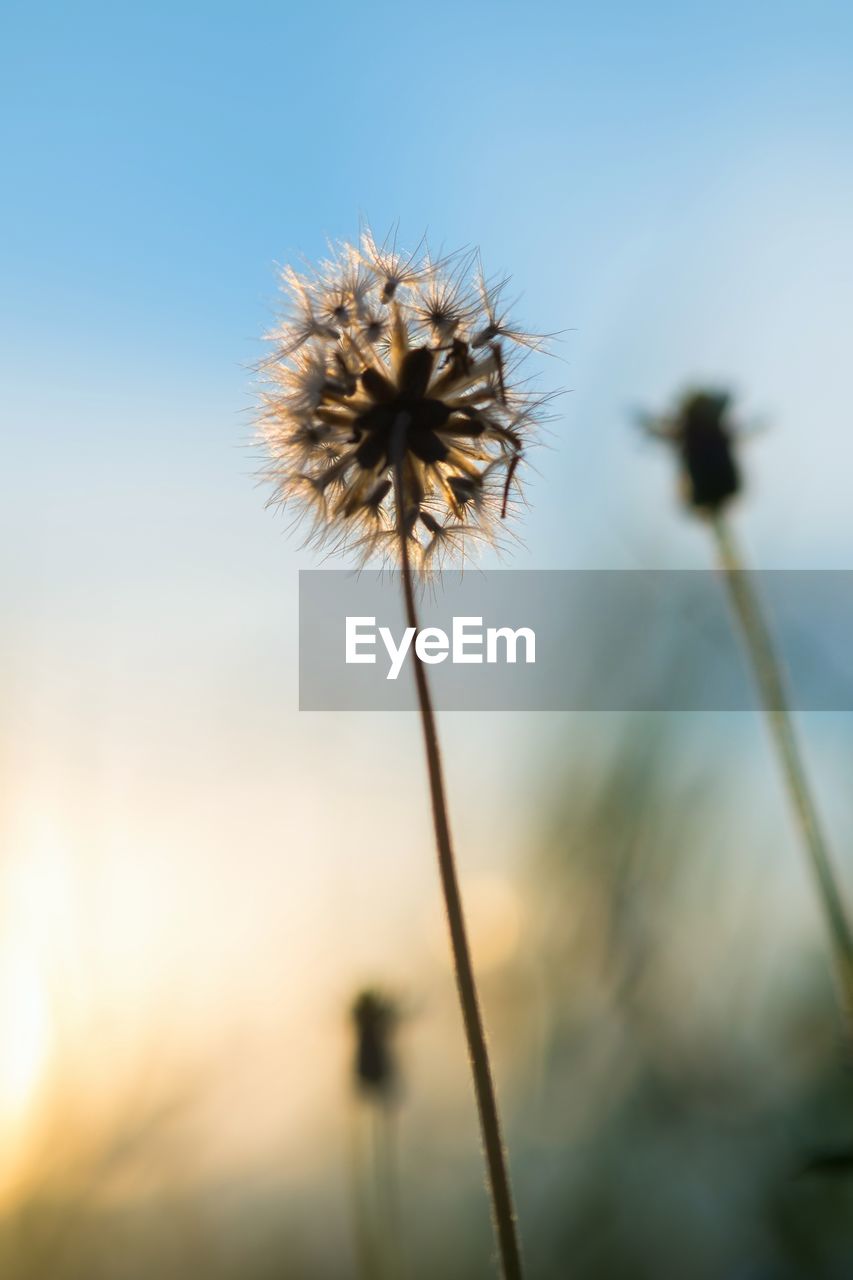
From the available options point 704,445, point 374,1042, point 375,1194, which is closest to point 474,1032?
point 704,445

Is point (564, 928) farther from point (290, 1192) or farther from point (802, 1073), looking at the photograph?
point (290, 1192)

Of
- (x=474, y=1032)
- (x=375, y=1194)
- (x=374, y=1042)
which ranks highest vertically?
(x=374, y=1042)

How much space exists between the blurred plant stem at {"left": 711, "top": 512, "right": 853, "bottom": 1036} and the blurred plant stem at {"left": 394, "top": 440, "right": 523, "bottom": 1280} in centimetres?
86

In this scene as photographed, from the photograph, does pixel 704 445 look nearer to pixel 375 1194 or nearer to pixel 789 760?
pixel 789 760

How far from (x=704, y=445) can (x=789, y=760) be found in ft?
5.44

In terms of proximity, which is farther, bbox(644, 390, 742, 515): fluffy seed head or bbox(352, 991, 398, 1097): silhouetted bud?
bbox(352, 991, 398, 1097): silhouetted bud

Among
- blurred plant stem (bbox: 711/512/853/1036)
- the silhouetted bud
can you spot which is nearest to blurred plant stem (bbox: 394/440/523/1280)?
blurred plant stem (bbox: 711/512/853/1036)

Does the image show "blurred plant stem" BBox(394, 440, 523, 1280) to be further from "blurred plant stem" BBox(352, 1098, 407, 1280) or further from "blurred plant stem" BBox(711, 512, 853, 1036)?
"blurred plant stem" BBox(352, 1098, 407, 1280)

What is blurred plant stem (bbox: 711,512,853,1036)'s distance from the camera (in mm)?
2500

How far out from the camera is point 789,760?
264 cm

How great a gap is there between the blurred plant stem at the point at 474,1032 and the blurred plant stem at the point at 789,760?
859mm

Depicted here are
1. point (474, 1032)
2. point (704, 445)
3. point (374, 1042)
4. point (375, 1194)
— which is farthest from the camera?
point (374, 1042)

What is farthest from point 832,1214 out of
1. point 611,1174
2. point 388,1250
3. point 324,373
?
point 324,373

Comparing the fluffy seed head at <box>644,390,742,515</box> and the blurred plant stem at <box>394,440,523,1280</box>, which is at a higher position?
the fluffy seed head at <box>644,390,742,515</box>
